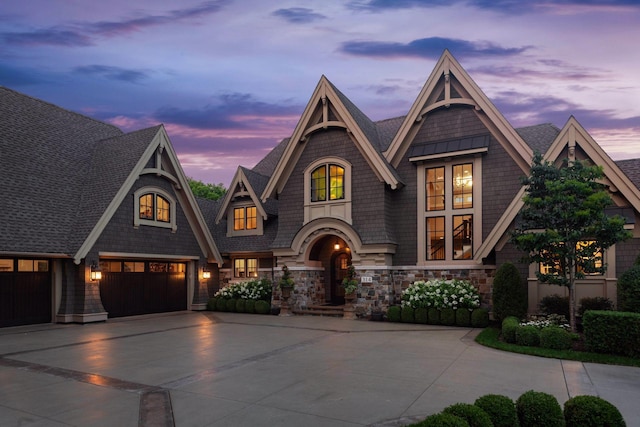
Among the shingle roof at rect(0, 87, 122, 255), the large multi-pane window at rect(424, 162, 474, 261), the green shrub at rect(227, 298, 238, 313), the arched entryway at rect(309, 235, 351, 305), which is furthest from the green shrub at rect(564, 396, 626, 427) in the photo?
the green shrub at rect(227, 298, 238, 313)

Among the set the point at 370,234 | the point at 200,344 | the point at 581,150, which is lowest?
the point at 200,344

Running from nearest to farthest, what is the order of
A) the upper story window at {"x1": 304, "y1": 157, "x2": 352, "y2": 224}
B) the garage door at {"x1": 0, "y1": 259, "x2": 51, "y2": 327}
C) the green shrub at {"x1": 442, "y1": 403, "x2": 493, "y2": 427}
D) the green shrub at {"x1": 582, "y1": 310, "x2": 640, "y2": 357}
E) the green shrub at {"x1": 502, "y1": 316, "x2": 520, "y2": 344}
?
1. the green shrub at {"x1": 442, "y1": 403, "x2": 493, "y2": 427}
2. the green shrub at {"x1": 582, "y1": 310, "x2": 640, "y2": 357}
3. the green shrub at {"x1": 502, "y1": 316, "x2": 520, "y2": 344}
4. the garage door at {"x1": 0, "y1": 259, "x2": 51, "y2": 327}
5. the upper story window at {"x1": 304, "y1": 157, "x2": 352, "y2": 224}

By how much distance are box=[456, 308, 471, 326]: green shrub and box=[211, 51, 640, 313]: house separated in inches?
51.2

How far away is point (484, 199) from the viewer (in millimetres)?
18391

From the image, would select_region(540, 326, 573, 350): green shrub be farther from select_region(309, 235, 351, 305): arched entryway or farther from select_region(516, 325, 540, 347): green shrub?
select_region(309, 235, 351, 305): arched entryway

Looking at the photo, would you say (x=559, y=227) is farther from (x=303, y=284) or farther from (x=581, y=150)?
(x=303, y=284)

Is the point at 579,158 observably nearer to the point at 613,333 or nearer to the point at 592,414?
the point at 613,333

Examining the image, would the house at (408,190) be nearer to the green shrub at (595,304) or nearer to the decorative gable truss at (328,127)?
the decorative gable truss at (328,127)

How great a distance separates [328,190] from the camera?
20.9m

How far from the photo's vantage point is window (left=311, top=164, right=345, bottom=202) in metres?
20.8

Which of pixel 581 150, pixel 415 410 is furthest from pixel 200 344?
pixel 581 150

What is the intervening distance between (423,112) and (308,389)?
567 inches

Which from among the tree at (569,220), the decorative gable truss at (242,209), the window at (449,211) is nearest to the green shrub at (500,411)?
the tree at (569,220)

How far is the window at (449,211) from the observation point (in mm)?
18672
